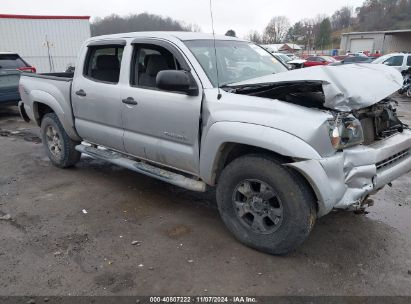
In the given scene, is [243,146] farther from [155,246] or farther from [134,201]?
[134,201]

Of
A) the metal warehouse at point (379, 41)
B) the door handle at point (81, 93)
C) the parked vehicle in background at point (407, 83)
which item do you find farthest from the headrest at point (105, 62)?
the metal warehouse at point (379, 41)

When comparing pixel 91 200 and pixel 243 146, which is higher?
pixel 243 146

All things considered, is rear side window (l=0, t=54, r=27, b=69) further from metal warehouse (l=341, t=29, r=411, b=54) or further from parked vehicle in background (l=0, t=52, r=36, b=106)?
metal warehouse (l=341, t=29, r=411, b=54)

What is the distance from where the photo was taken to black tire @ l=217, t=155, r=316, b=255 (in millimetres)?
3048

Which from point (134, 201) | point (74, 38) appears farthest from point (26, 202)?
point (74, 38)

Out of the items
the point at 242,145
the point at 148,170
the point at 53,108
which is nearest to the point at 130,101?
the point at 148,170

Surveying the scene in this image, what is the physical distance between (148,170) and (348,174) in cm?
214

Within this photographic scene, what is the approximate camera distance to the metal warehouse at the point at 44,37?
1986cm

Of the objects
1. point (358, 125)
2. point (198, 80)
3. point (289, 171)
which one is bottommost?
point (289, 171)

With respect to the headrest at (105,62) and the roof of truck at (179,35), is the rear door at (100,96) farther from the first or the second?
the roof of truck at (179,35)

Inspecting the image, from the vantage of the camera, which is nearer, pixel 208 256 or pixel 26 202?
pixel 208 256

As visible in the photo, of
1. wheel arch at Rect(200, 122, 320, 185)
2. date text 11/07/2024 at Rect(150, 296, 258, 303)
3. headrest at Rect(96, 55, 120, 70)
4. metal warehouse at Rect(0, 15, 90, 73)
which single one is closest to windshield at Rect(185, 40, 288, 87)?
wheel arch at Rect(200, 122, 320, 185)

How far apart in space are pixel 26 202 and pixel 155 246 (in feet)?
6.60

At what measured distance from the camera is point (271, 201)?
10.8 ft
